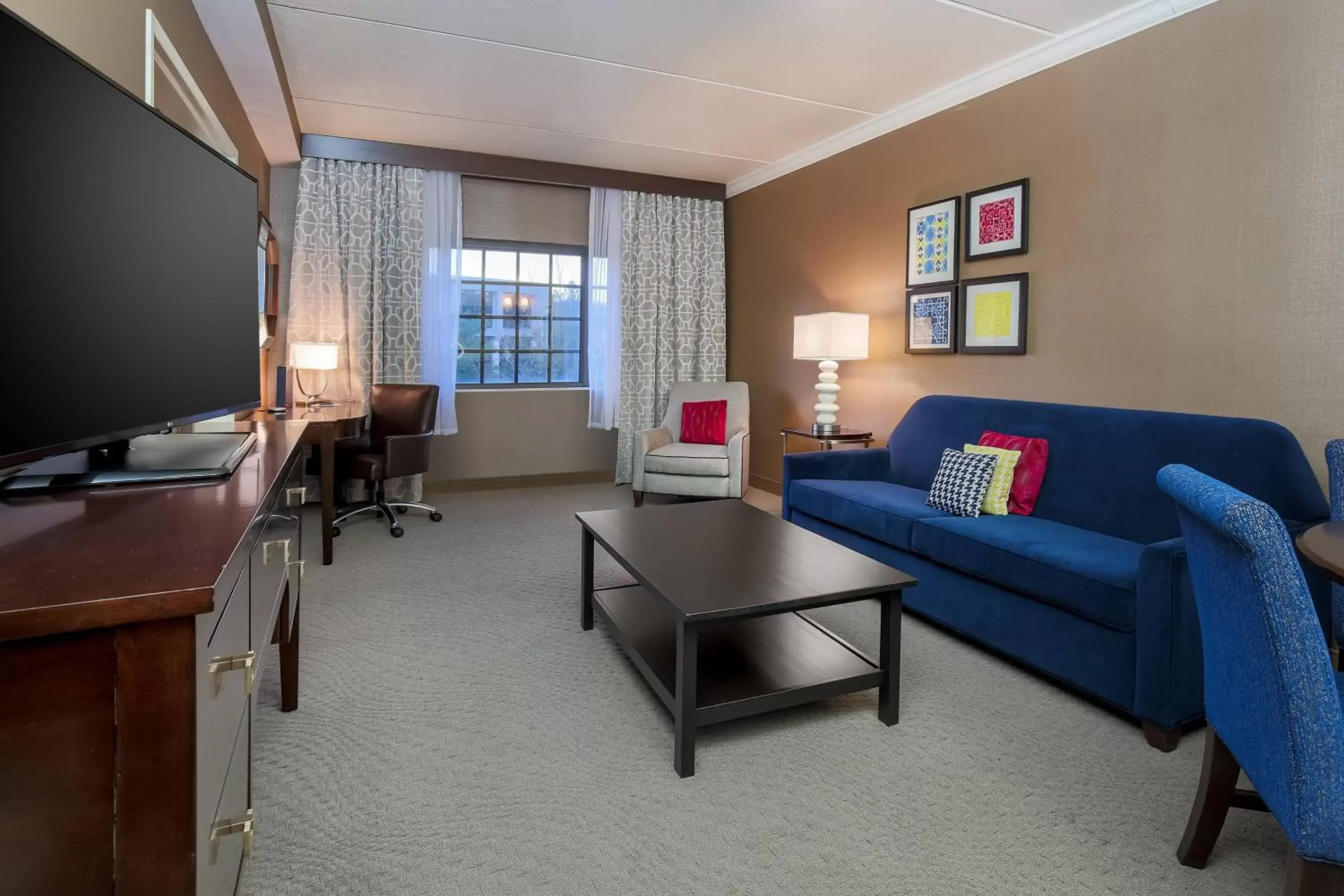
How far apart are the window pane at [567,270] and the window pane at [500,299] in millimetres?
356

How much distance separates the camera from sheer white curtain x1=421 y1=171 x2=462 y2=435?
5.27 m

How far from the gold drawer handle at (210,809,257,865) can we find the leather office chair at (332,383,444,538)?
350 cm

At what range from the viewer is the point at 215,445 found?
1.62 meters

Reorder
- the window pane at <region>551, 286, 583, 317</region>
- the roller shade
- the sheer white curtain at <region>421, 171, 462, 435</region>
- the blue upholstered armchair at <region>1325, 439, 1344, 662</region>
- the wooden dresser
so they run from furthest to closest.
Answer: the window pane at <region>551, 286, 583, 317</region>, the roller shade, the sheer white curtain at <region>421, 171, 462, 435</region>, the blue upholstered armchair at <region>1325, 439, 1344, 662</region>, the wooden dresser

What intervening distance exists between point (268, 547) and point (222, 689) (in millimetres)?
470

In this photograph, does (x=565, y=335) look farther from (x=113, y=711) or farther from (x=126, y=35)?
(x=113, y=711)

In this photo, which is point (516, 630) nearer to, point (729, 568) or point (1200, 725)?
point (729, 568)

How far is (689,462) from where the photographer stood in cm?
489

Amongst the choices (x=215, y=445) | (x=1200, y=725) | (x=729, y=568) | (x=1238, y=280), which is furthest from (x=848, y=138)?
(x=215, y=445)

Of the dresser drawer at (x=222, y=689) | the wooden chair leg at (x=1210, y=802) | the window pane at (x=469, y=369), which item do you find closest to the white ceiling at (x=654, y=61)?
the window pane at (x=469, y=369)

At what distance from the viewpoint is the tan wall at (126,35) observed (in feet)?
5.04

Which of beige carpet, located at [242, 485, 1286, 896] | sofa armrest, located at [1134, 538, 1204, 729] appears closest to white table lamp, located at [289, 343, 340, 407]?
beige carpet, located at [242, 485, 1286, 896]

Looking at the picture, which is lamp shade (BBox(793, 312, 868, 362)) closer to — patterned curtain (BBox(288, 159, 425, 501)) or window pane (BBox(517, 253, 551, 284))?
window pane (BBox(517, 253, 551, 284))

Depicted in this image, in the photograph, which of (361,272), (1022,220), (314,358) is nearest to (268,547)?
(1022,220)
